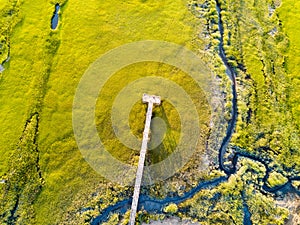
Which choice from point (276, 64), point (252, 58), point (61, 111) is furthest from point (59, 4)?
point (276, 64)

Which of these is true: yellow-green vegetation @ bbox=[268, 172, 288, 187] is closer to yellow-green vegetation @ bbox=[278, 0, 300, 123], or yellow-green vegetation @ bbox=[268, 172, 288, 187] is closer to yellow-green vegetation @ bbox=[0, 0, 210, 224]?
yellow-green vegetation @ bbox=[278, 0, 300, 123]

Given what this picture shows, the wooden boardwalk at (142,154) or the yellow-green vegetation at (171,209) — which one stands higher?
the wooden boardwalk at (142,154)

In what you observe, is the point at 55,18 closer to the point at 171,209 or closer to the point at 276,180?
the point at 171,209

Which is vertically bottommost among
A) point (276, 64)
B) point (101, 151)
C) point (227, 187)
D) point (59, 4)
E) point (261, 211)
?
point (261, 211)

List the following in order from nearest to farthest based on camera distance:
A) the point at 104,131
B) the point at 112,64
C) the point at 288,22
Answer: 1. the point at 104,131
2. the point at 112,64
3. the point at 288,22

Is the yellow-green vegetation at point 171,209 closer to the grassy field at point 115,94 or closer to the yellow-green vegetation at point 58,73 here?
the grassy field at point 115,94

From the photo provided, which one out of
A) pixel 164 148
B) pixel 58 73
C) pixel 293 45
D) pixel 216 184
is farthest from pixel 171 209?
pixel 293 45

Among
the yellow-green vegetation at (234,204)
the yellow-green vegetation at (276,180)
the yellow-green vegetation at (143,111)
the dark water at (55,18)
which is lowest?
the yellow-green vegetation at (234,204)

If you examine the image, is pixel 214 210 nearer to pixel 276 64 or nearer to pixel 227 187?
pixel 227 187

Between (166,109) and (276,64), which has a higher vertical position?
(276,64)

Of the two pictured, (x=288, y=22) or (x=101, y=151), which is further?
(x=288, y=22)

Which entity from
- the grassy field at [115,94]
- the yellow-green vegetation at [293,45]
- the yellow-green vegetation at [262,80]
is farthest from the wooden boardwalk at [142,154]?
the yellow-green vegetation at [293,45]
